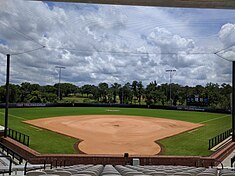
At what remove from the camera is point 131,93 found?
306ft

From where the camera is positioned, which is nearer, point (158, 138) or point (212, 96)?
point (158, 138)

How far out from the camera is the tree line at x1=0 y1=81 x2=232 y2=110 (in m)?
73.2

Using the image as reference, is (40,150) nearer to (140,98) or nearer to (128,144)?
(128,144)

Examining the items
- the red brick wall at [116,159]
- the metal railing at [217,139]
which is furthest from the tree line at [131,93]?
the red brick wall at [116,159]

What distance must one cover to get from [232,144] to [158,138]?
5.87 m

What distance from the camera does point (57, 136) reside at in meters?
21.4

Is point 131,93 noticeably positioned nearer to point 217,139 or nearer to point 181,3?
point 217,139

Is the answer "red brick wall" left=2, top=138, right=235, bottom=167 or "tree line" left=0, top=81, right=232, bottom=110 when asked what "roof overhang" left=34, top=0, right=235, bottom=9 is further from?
"tree line" left=0, top=81, right=232, bottom=110

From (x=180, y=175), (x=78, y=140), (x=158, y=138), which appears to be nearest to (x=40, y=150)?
(x=78, y=140)

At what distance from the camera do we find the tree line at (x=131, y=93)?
73.2m

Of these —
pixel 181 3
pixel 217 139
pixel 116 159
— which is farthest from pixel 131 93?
pixel 181 3

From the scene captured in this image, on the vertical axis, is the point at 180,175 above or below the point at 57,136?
above

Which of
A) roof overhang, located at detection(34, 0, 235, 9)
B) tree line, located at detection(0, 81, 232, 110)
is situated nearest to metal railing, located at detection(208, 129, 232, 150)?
roof overhang, located at detection(34, 0, 235, 9)

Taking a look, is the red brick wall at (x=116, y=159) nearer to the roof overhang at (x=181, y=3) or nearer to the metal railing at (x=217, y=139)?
the metal railing at (x=217, y=139)
